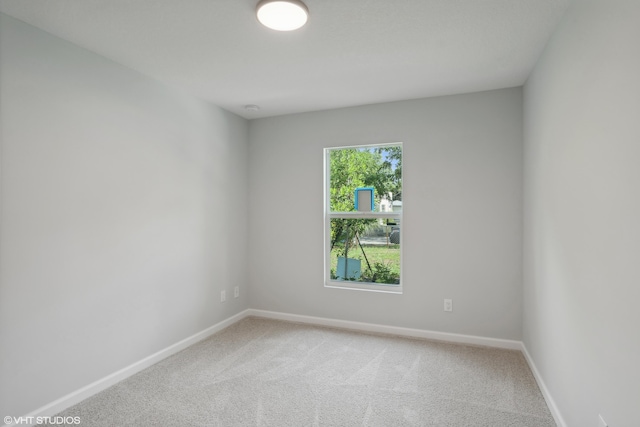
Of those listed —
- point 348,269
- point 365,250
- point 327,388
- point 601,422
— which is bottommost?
point 327,388

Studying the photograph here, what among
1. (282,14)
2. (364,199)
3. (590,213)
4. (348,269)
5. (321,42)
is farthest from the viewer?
(348,269)

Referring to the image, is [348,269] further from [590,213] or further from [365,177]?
[590,213]

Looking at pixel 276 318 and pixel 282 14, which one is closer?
pixel 282 14

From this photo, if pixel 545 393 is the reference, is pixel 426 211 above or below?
above

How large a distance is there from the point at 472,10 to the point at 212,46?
1643 millimetres

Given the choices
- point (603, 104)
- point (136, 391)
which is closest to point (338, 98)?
point (603, 104)

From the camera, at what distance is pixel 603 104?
144cm

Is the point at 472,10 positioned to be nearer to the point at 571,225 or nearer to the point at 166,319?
the point at 571,225

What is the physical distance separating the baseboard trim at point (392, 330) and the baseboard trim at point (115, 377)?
66 centimetres

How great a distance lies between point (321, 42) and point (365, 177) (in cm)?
174

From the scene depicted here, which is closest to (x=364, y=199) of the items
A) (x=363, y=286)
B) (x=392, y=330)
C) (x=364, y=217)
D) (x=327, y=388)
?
(x=364, y=217)

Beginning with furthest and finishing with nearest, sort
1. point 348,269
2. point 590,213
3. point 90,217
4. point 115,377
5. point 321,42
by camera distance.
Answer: point 348,269
point 115,377
point 90,217
point 321,42
point 590,213

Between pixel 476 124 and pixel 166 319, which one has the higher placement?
pixel 476 124

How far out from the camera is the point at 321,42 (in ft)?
7.34
